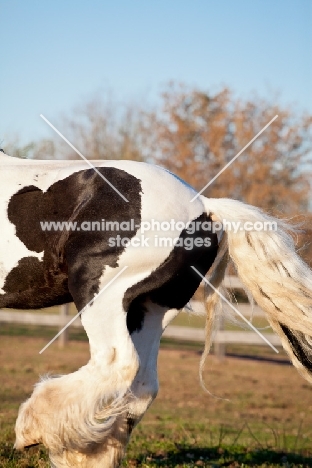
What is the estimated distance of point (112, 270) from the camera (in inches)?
148

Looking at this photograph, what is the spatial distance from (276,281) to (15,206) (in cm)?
163

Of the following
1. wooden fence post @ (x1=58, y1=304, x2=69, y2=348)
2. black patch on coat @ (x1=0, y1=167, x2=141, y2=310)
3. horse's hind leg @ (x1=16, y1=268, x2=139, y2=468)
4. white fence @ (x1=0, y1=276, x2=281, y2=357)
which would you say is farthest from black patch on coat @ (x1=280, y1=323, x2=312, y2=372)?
wooden fence post @ (x1=58, y1=304, x2=69, y2=348)

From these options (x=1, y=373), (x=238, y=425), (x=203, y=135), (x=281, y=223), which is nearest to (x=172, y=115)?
(x=203, y=135)

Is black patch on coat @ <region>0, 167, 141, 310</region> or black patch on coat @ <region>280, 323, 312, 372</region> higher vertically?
black patch on coat @ <region>0, 167, 141, 310</region>

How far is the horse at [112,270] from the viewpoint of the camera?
369 cm

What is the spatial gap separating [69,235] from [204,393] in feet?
24.3

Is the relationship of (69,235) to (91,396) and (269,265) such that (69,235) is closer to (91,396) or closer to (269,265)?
(91,396)

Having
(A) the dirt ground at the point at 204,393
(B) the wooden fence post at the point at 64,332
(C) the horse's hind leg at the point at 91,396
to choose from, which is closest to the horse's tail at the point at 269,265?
(C) the horse's hind leg at the point at 91,396

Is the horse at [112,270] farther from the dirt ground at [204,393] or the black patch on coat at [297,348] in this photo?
the dirt ground at [204,393]

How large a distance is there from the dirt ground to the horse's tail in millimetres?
1785

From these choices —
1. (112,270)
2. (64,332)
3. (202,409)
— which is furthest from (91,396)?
(64,332)

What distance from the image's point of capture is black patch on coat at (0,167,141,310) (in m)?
3.75

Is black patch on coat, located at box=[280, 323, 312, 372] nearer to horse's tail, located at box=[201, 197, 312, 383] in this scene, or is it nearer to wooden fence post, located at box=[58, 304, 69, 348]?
horse's tail, located at box=[201, 197, 312, 383]

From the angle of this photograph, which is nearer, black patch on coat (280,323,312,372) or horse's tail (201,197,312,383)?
horse's tail (201,197,312,383)
